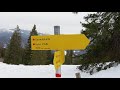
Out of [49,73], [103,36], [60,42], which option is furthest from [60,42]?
[49,73]

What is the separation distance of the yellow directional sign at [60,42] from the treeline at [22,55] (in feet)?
164

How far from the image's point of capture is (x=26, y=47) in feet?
185

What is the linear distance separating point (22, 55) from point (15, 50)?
63.5 inches

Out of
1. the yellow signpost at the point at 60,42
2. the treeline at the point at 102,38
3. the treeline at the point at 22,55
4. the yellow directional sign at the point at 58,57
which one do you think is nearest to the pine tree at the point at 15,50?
the treeline at the point at 22,55

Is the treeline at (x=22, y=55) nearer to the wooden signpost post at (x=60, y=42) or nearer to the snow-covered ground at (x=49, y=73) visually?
the snow-covered ground at (x=49, y=73)

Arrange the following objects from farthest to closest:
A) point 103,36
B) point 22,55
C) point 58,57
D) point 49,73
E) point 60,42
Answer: point 22,55, point 49,73, point 103,36, point 58,57, point 60,42

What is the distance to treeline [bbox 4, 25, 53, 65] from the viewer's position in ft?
183

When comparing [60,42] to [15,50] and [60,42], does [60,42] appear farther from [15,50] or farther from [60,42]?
[15,50]

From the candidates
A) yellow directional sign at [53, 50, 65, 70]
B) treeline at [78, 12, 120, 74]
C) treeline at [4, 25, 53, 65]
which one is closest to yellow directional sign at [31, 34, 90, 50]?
yellow directional sign at [53, 50, 65, 70]

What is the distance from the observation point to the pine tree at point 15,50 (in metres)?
56.5

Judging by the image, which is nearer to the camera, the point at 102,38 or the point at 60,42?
the point at 60,42

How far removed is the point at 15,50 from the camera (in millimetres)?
57906
